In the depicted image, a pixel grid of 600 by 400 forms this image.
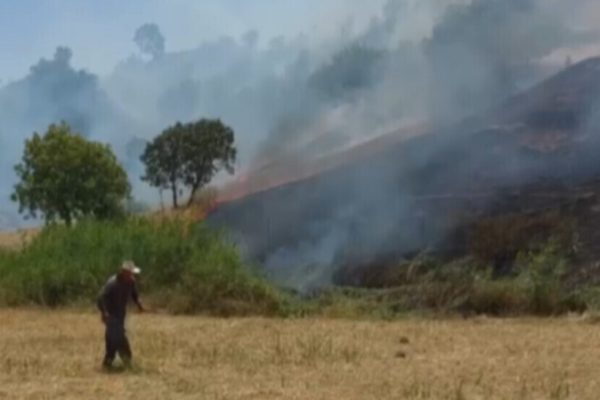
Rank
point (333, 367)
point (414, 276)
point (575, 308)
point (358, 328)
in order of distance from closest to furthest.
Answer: point (333, 367)
point (358, 328)
point (575, 308)
point (414, 276)

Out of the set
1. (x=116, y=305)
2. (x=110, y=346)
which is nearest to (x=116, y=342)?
(x=110, y=346)

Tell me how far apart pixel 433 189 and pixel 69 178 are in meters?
18.2

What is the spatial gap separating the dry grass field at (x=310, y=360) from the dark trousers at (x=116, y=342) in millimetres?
234

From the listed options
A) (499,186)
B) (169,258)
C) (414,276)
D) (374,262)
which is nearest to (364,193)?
Answer: (499,186)

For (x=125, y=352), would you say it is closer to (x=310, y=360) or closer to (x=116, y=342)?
(x=116, y=342)

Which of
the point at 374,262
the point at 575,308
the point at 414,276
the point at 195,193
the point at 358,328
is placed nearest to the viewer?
the point at 358,328

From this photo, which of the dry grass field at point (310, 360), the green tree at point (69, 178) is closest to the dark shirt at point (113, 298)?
the dry grass field at point (310, 360)

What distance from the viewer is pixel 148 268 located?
30.8 m

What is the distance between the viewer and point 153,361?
55.8 ft

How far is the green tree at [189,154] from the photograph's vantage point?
67375 millimetres

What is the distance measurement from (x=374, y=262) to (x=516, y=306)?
15.7 m

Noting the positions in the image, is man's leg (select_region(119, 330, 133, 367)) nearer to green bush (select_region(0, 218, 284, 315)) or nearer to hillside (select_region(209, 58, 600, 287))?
green bush (select_region(0, 218, 284, 315))

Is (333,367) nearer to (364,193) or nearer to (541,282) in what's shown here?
(541,282)

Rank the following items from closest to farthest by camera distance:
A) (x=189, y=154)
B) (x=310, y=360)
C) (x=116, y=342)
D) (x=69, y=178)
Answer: (x=116, y=342) → (x=310, y=360) → (x=69, y=178) → (x=189, y=154)
